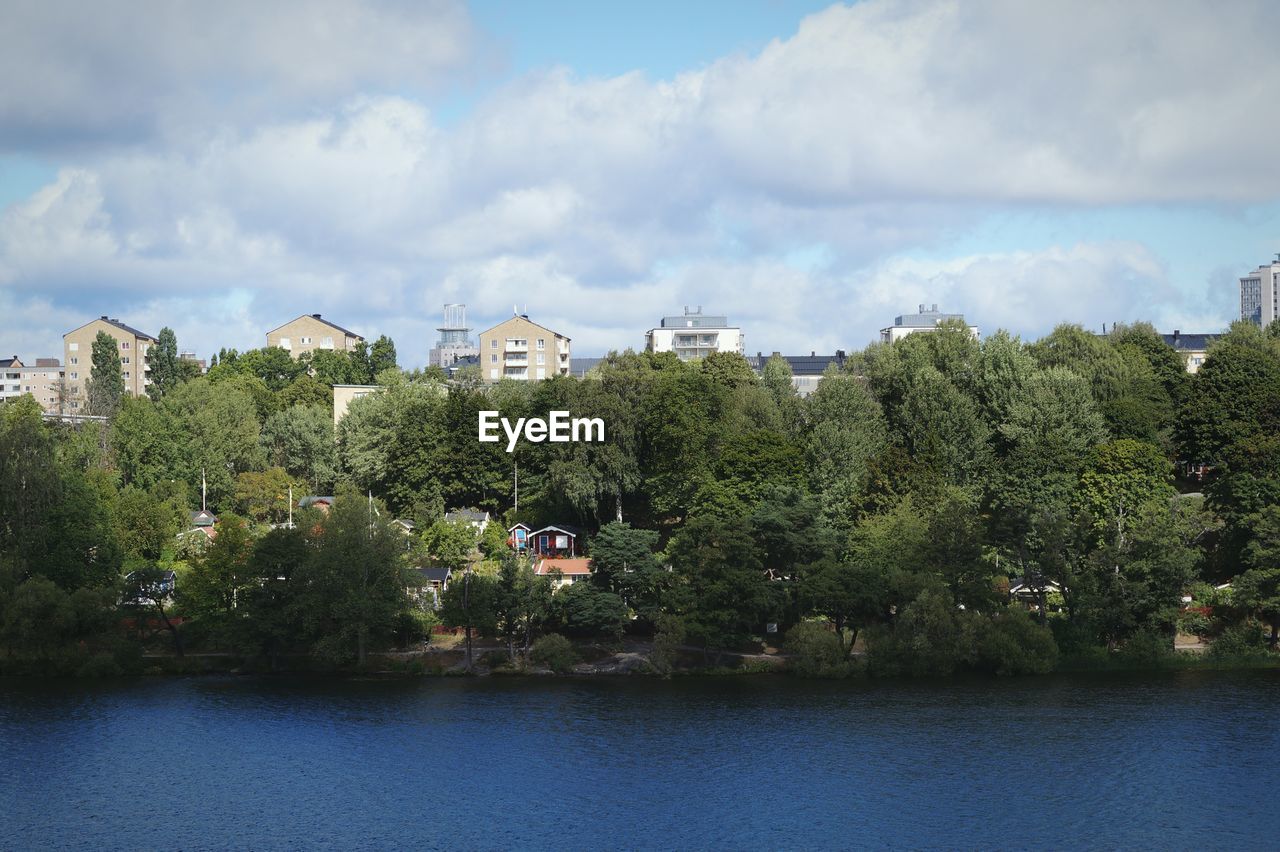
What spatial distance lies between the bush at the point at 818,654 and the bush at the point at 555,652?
7.62 m

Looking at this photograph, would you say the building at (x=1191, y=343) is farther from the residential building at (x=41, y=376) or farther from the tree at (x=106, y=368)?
the residential building at (x=41, y=376)

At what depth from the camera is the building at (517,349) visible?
97.0 meters

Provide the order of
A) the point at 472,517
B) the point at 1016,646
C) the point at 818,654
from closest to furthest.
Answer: the point at 1016,646, the point at 818,654, the point at 472,517

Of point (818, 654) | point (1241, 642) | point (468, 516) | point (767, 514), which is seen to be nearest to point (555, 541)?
A: point (468, 516)

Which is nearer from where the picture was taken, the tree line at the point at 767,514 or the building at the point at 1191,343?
the tree line at the point at 767,514

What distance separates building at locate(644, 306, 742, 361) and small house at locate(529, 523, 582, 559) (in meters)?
52.8

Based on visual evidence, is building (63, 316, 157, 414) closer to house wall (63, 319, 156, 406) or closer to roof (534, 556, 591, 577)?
house wall (63, 319, 156, 406)

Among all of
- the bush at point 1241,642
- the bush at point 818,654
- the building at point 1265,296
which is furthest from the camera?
the building at point 1265,296

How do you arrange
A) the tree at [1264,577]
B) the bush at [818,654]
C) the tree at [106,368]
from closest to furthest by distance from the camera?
the bush at [818,654]
the tree at [1264,577]
the tree at [106,368]

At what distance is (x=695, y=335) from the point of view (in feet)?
357

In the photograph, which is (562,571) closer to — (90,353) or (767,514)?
(767,514)

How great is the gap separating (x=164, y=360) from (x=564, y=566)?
54571 millimetres

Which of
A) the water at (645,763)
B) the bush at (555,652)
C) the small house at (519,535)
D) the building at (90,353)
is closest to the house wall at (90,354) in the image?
the building at (90,353)

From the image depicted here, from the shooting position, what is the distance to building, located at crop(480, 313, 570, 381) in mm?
97000
